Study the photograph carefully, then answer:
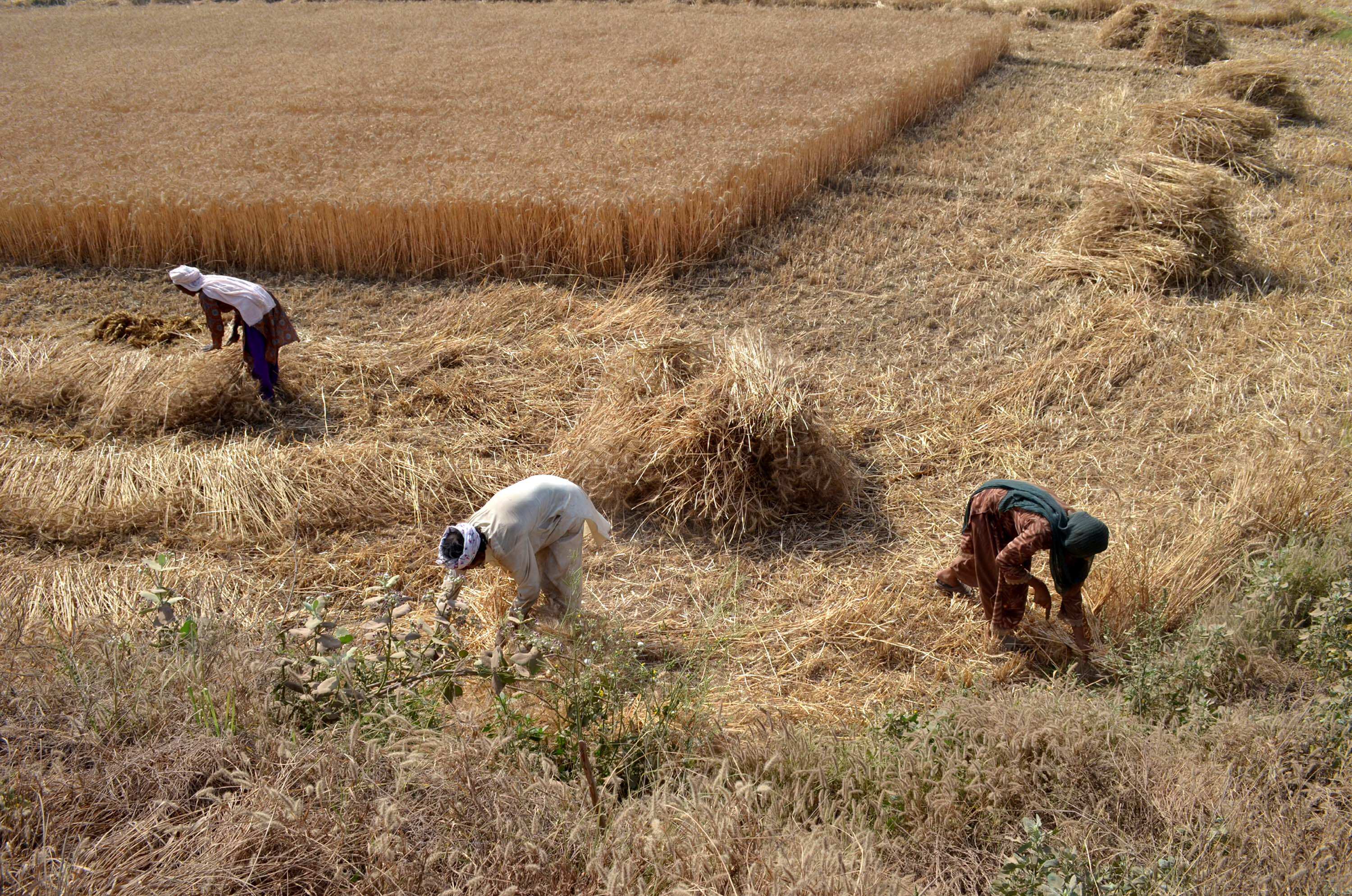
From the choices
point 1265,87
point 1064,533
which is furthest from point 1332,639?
point 1265,87

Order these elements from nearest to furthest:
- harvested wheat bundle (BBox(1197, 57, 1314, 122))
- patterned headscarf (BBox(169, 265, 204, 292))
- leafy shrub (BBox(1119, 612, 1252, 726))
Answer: leafy shrub (BBox(1119, 612, 1252, 726))
patterned headscarf (BBox(169, 265, 204, 292))
harvested wheat bundle (BBox(1197, 57, 1314, 122))

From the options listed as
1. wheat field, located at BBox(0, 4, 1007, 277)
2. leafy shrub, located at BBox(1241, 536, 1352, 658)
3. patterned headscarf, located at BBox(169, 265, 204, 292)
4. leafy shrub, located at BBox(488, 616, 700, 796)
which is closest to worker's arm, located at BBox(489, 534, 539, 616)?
leafy shrub, located at BBox(488, 616, 700, 796)

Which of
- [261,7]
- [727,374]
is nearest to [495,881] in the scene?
[727,374]

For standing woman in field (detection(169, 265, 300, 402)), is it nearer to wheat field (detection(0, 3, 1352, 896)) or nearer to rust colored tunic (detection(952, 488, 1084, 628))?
wheat field (detection(0, 3, 1352, 896))

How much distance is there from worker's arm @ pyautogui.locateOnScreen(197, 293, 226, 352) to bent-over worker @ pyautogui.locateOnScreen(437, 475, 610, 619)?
326cm

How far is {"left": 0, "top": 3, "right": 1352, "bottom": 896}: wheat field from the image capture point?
249cm

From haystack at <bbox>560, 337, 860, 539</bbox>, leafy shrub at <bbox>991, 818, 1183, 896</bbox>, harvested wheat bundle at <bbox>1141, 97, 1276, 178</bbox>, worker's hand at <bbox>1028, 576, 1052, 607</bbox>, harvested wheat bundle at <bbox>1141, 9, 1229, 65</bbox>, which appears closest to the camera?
leafy shrub at <bbox>991, 818, 1183, 896</bbox>

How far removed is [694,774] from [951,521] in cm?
280

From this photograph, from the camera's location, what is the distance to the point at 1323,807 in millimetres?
2637

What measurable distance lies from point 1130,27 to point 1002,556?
50.7 feet

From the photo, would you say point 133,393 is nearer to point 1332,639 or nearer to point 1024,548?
point 1024,548

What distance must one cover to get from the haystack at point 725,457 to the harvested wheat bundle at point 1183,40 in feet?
41.8

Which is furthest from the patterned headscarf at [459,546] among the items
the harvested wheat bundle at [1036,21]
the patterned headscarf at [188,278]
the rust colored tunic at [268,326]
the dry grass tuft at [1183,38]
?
the harvested wheat bundle at [1036,21]

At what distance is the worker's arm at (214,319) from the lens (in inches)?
243
